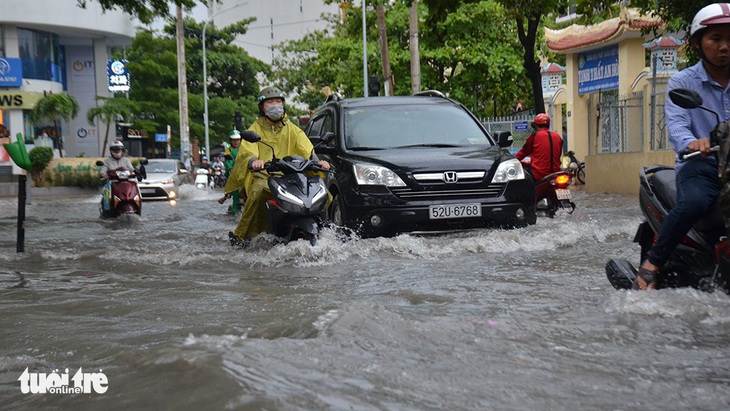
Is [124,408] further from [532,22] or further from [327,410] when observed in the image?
[532,22]

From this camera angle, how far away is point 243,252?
9422 millimetres

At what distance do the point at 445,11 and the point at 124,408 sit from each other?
37.8 feet

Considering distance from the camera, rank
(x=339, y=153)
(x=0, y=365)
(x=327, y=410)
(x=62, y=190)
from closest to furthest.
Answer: (x=327, y=410), (x=0, y=365), (x=339, y=153), (x=62, y=190)

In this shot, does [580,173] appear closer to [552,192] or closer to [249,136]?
[552,192]

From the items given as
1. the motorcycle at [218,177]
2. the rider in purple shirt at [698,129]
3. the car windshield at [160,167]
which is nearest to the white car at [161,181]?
the car windshield at [160,167]

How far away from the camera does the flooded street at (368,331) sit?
357cm

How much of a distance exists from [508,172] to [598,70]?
2243 centimetres

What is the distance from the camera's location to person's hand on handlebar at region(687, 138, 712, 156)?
4.70 metres

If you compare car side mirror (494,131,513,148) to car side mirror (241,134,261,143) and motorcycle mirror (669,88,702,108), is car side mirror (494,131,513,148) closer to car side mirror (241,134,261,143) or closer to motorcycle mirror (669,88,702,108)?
car side mirror (241,134,261,143)

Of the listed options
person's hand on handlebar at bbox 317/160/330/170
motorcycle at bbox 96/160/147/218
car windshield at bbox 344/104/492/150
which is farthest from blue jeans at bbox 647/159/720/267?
motorcycle at bbox 96/160/147/218

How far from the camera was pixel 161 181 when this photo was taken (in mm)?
26047

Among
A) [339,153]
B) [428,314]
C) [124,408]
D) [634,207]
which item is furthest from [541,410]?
[634,207]

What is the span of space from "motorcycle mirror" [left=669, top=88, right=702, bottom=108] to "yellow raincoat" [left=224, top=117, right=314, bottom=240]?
5.22 m

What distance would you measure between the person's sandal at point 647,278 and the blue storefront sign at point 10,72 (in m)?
41.7
